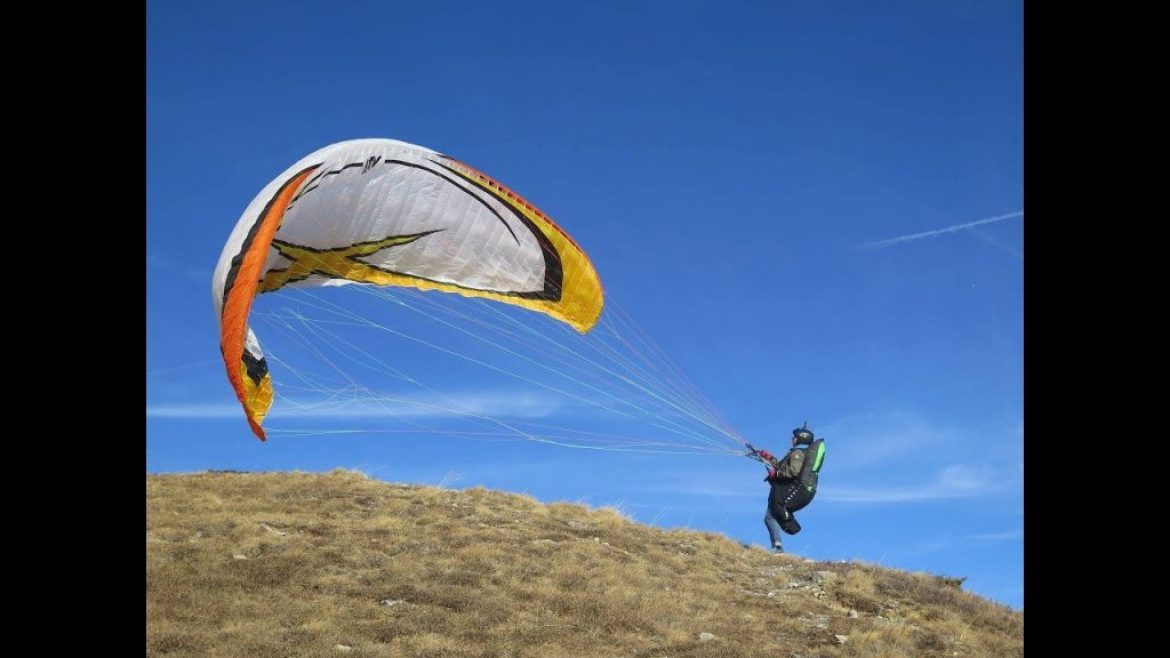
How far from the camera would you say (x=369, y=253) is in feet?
38.6

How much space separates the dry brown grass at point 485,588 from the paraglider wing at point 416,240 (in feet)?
11.9

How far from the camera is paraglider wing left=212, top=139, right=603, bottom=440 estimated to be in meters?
11.1

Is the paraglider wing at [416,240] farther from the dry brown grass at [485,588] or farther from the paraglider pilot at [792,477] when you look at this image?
the paraglider pilot at [792,477]

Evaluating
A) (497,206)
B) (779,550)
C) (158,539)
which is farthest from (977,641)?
(158,539)

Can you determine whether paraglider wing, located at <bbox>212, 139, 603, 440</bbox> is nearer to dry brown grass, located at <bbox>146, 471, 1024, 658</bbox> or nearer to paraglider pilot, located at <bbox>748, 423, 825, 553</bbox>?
dry brown grass, located at <bbox>146, 471, 1024, 658</bbox>

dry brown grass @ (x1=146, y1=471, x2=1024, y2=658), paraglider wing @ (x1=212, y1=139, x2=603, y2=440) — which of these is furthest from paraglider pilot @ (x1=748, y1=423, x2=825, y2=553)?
paraglider wing @ (x1=212, y1=139, x2=603, y2=440)

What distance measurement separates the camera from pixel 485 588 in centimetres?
1480

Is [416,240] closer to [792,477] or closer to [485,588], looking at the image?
[485,588]

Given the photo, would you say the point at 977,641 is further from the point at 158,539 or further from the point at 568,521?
the point at 158,539

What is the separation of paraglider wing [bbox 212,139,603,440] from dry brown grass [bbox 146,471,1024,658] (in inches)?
143

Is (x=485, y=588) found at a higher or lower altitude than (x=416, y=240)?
lower

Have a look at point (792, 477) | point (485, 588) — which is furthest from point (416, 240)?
point (792, 477)

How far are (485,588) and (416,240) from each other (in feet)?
19.1
